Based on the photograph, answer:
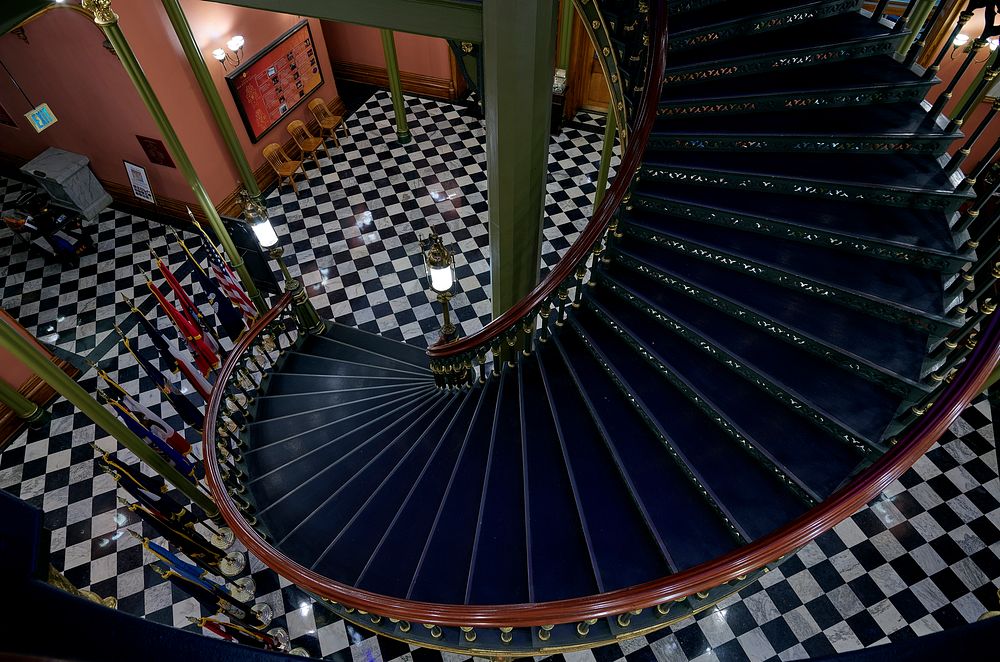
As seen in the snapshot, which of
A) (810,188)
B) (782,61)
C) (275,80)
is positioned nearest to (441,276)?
Answer: (810,188)

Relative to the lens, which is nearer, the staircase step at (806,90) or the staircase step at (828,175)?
the staircase step at (828,175)

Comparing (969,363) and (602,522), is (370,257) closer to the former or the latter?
(602,522)

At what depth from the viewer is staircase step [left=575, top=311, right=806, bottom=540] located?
2.95m

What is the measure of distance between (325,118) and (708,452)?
8.20 meters

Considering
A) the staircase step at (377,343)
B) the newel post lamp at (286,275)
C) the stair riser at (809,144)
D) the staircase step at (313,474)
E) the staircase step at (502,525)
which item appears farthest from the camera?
the staircase step at (377,343)

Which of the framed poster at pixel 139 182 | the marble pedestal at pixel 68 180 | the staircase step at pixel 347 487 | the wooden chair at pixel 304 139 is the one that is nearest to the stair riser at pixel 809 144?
the staircase step at pixel 347 487

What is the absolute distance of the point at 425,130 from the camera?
9.34m

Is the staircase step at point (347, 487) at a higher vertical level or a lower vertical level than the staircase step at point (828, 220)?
lower

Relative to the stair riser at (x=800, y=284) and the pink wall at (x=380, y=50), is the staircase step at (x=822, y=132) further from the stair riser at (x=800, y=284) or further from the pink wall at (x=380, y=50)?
the pink wall at (x=380, y=50)

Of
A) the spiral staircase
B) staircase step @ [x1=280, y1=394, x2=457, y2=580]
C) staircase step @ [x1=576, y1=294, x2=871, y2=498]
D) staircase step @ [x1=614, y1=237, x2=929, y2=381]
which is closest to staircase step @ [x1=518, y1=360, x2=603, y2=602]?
the spiral staircase

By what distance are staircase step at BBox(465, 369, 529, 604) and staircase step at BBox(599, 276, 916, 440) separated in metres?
1.29

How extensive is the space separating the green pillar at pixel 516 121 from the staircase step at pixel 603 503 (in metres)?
1.24

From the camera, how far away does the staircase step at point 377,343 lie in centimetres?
632

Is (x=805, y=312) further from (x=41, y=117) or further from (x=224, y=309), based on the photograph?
(x=41, y=117)
